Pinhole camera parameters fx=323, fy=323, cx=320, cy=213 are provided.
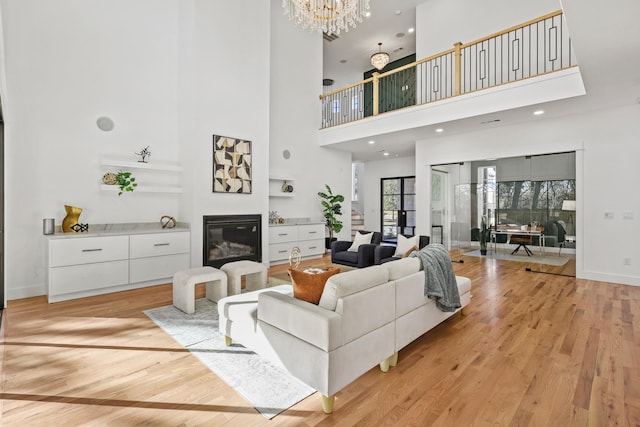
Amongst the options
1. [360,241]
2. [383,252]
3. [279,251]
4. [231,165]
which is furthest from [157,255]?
[383,252]

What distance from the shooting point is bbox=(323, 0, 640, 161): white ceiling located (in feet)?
9.19

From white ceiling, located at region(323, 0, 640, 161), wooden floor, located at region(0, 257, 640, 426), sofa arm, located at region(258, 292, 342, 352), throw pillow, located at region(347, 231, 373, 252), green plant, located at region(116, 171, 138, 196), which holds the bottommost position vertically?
wooden floor, located at region(0, 257, 640, 426)

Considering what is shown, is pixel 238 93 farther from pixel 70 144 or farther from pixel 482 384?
pixel 482 384

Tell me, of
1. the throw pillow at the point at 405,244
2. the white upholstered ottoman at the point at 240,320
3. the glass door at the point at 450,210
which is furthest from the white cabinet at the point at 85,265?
the glass door at the point at 450,210

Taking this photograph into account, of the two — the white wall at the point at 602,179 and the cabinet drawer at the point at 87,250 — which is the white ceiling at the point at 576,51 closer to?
the white wall at the point at 602,179

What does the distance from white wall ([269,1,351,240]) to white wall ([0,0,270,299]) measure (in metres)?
1.08

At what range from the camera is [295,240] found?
7.39 metres

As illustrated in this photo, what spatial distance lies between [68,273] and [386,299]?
4.22 metres

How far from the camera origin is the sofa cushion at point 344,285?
2.17 m

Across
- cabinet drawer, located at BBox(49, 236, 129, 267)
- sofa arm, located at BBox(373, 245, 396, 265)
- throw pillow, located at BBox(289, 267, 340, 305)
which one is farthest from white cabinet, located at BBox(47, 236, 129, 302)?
sofa arm, located at BBox(373, 245, 396, 265)

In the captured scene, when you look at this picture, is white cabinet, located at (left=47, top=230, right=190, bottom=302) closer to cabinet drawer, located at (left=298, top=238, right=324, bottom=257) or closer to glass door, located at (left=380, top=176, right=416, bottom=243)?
cabinet drawer, located at (left=298, top=238, right=324, bottom=257)

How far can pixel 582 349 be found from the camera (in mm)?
2902

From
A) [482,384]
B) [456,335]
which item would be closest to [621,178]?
[456,335]

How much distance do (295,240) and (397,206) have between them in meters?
4.75
